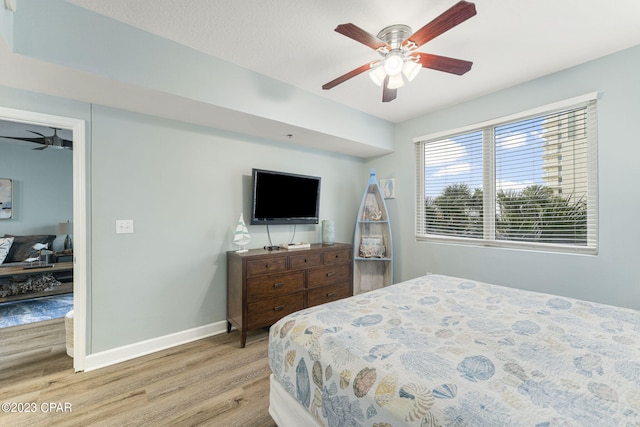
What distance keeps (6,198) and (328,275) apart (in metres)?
5.32

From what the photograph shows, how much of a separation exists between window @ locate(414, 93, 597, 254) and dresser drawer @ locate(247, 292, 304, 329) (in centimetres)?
180

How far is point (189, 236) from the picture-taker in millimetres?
2652

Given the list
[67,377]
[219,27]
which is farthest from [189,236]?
[219,27]

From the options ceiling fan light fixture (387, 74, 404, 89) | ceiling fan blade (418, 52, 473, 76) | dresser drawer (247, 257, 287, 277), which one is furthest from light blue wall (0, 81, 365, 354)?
ceiling fan blade (418, 52, 473, 76)

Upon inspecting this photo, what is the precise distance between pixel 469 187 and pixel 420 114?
3.61ft

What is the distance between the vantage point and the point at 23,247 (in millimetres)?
4203

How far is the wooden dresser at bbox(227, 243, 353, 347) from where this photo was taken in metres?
2.55

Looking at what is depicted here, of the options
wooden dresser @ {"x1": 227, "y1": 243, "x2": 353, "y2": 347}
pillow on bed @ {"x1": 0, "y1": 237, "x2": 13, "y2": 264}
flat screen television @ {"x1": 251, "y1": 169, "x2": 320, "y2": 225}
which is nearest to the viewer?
wooden dresser @ {"x1": 227, "y1": 243, "x2": 353, "y2": 347}

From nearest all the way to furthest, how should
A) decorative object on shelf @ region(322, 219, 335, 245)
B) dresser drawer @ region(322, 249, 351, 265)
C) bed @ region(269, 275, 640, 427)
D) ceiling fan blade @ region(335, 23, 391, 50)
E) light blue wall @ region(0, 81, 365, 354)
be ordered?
1. bed @ region(269, 275, 640, 427)
2. ceiling fan blade @ region(335, 23, 391, 50)
3. light blue wall @ region(0, 81, 365, 354)
4. dresser drawer @ region(322, 249, 351, 265)
5. decorative object on shelf @ region(322, 219, 335, 245)

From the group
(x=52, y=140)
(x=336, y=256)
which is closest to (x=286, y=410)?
(x=336, y=256)

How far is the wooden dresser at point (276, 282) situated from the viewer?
101 inches

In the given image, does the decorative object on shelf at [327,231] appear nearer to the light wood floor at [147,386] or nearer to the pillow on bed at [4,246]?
the light wood floor at [147,386]

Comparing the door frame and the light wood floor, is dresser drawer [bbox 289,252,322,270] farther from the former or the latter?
the door frame

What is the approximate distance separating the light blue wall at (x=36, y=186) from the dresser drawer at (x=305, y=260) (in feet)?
15.0
